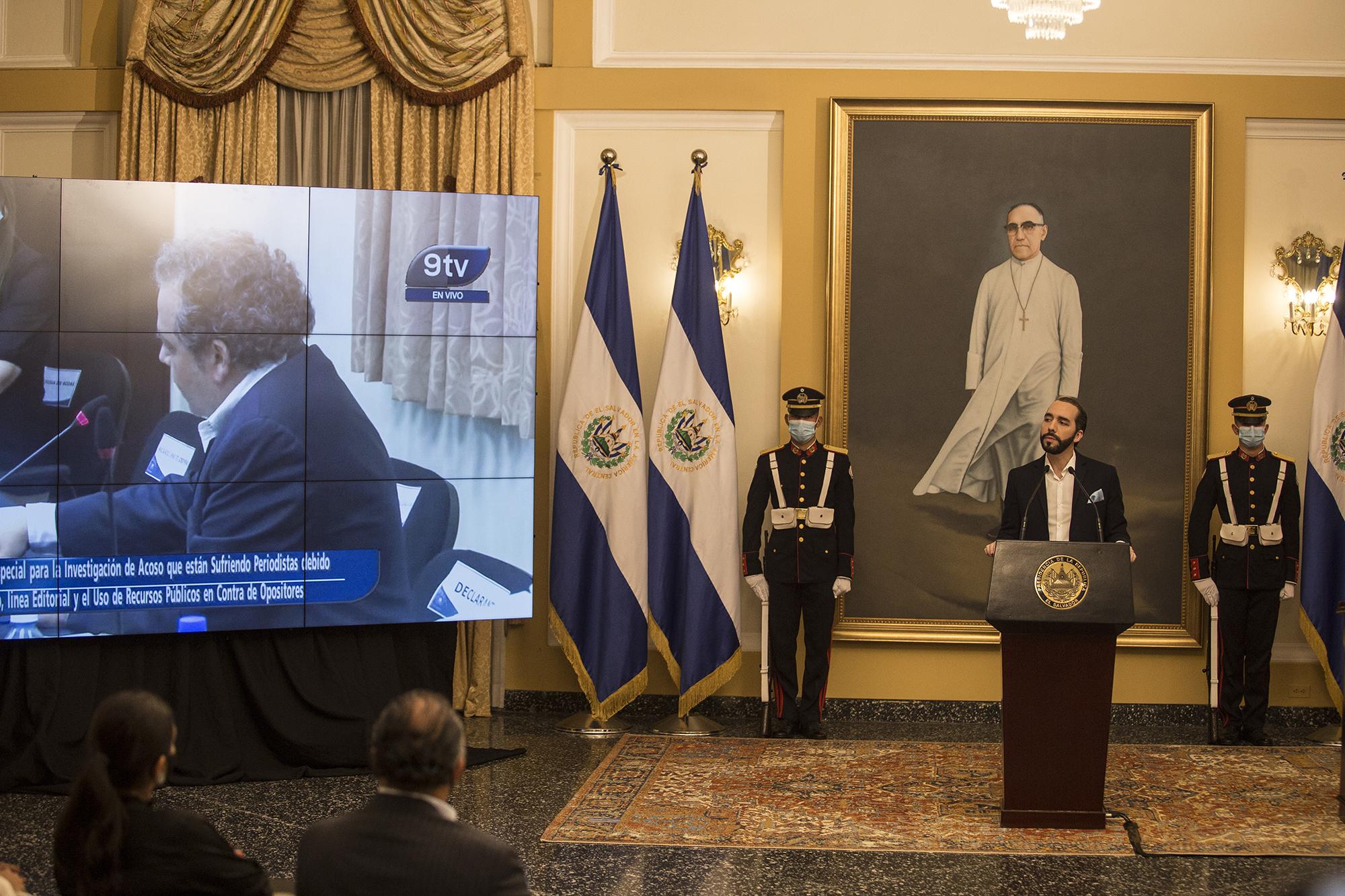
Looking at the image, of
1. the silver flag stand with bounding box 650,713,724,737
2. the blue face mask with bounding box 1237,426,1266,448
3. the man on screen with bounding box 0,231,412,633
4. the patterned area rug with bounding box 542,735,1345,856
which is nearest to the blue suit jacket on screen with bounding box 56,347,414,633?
the man on screen with bounding box 0,231,412,633

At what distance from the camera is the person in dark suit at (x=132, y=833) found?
79.3 inches

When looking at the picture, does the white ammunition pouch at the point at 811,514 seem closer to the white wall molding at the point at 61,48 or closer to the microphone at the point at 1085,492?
the microphone at the point at 1085,492

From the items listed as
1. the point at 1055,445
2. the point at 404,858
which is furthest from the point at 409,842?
the point at 1055,445

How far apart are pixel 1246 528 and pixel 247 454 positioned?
15.6 feet

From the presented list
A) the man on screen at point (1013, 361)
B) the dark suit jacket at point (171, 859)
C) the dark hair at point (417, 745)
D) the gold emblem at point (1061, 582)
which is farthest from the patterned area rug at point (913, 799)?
the dark hair at point (417, 745)

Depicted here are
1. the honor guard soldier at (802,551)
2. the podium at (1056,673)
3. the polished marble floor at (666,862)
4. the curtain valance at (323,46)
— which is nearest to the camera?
the polished marble floor at (666,862)

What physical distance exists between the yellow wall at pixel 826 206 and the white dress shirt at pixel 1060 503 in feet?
4.43

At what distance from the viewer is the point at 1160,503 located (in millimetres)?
6535

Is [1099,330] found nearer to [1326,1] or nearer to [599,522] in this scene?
[1326,1]

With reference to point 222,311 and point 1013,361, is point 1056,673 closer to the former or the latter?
point 1013,361

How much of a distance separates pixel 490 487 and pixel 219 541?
1.16 m

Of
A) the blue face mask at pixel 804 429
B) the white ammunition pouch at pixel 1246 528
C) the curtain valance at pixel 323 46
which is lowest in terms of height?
the white ammunition pouch at pixel 1246 528

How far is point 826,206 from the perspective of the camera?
666 centimetres

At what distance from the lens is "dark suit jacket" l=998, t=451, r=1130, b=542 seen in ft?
17.8
